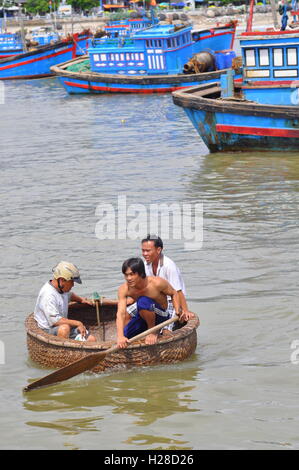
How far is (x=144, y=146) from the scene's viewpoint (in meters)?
21.7

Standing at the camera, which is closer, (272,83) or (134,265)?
(134,265)

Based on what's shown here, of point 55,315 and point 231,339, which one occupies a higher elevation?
point 55,315

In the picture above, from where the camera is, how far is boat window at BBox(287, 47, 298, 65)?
17.8 meters

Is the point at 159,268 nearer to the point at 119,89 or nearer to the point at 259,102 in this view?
the point at 259,102

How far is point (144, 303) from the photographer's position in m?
7.74

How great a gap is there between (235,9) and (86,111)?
57.8 m

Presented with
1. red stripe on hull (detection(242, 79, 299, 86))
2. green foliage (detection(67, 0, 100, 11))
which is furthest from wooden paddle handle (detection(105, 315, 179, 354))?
green foliage (detection(67, 0, 100, 11))

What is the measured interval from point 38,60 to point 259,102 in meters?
27.3

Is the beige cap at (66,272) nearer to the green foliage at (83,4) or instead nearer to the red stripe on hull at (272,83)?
the red stripe on hull at (272,83)

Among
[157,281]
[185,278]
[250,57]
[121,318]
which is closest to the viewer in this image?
[121,318]

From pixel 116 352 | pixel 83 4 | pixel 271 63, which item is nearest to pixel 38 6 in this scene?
pixel 83 4

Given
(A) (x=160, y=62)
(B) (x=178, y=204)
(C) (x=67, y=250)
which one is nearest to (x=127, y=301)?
(C) (x=67, y=250)

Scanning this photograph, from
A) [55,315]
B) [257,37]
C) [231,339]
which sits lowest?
[231,339]

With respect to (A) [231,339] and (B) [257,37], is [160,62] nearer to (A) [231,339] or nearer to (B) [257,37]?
(B) [257,37]
